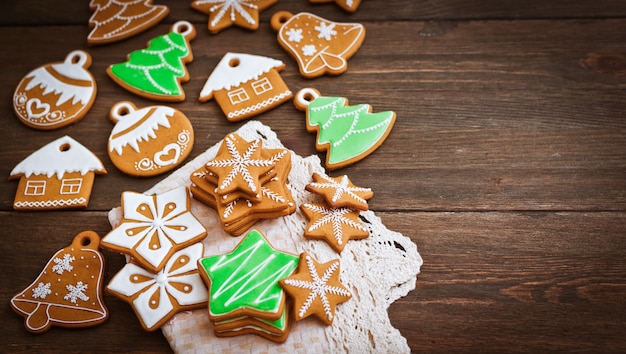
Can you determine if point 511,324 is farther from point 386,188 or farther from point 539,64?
point 539,64

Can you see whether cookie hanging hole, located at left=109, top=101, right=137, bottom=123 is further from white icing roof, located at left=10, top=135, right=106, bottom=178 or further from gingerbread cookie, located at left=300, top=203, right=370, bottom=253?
gingerbread cookie, located at left=300, top=203, right=370, bottom=253

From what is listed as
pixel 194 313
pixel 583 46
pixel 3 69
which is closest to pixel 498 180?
pixel 583 46

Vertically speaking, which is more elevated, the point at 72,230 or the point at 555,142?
the point at 555,142

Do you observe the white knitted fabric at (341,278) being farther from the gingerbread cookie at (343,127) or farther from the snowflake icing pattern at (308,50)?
the snowflake icing pattern at (308,50)

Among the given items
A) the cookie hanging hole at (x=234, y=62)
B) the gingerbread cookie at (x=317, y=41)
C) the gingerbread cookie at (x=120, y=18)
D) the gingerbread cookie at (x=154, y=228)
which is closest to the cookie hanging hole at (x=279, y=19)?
the gingerbread cookie at (x=317, y=41)

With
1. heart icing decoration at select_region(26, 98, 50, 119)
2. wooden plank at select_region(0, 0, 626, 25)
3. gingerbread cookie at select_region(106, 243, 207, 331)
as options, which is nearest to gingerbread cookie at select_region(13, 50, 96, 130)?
heart icing decoration at select_region(26, 98, 50, 119)
